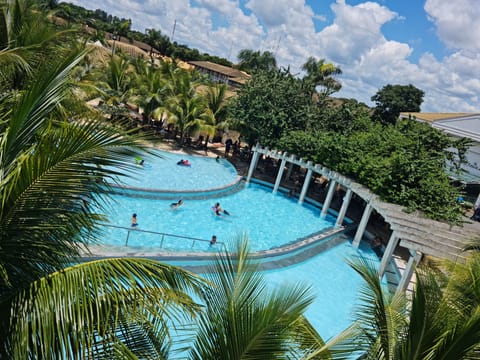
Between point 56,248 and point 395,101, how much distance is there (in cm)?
4352

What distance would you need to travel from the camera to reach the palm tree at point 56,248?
2326 millimetres

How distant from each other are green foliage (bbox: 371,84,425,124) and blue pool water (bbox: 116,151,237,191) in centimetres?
2393

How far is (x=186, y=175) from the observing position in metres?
20.9

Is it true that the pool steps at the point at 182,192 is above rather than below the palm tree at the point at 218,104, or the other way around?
below

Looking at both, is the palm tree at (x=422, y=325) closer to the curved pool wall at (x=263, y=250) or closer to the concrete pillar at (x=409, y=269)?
the curved pool wall at (x=263, y=250)

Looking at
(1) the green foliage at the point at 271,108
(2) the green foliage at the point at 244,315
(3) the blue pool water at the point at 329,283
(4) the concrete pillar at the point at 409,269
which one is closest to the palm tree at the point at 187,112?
(1) the green foliage at the point at 271,108

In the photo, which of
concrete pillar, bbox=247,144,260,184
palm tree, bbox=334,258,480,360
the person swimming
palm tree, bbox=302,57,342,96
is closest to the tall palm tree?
palm tree, bbox=302,57,342,96

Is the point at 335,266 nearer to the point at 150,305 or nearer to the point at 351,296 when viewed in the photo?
the point at 351,296

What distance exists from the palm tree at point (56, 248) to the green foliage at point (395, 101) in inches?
1592

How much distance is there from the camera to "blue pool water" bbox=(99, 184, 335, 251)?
40.4ft

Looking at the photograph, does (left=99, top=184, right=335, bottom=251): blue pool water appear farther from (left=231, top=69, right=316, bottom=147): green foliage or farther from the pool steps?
(left=231, top=69, right=316, bottom=147): green foliage

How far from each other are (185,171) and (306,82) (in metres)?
10.8

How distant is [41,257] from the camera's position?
2.55 m

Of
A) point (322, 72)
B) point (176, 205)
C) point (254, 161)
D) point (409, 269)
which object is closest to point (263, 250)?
point (176, 205)
